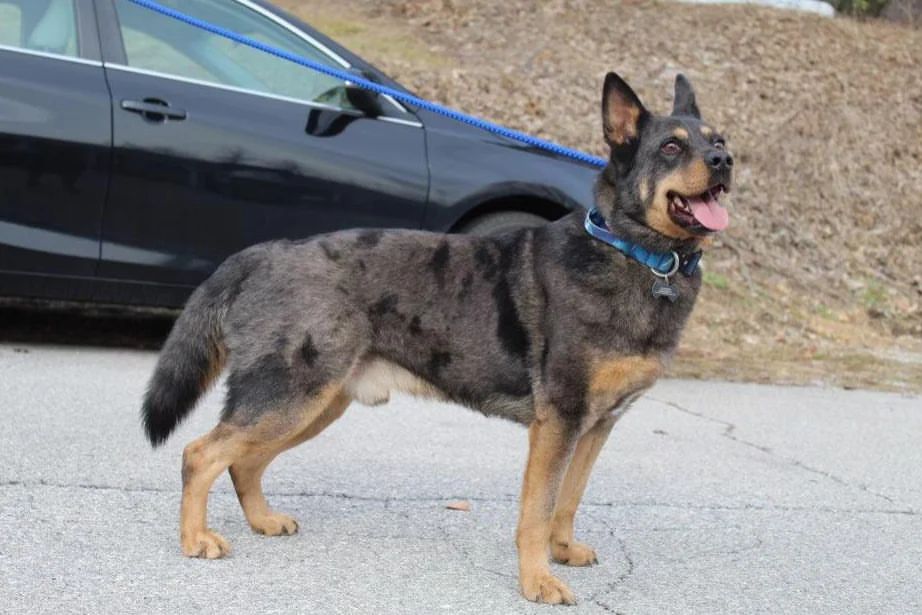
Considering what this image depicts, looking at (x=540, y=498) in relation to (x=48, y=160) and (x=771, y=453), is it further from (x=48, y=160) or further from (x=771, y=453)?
(x=48, y=160)

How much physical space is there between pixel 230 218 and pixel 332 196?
59 cm

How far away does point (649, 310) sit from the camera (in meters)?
4.45

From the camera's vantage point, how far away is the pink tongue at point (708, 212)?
4.43 m

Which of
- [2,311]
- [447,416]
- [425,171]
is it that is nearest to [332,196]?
[425,171]

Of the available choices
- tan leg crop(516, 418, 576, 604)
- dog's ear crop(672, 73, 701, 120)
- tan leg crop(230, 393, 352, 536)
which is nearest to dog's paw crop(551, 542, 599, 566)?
tan leg crop(516, 418, 576, 604)

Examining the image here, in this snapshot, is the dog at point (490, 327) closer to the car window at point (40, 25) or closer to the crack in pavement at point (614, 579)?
the crack in pavement at point (614, 579)

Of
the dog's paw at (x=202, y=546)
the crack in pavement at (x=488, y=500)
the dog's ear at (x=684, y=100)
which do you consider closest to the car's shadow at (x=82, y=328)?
the crack in pavement at (x=488, y=500)

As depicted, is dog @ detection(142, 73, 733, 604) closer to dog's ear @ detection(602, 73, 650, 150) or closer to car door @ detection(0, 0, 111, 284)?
dog's ear @ detection(602, 73, 650, 150)

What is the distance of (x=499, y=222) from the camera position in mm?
7812

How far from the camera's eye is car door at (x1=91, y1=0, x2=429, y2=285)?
730 cm

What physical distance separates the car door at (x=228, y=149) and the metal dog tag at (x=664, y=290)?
333 centimetres

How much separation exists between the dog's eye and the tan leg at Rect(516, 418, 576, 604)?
996mm

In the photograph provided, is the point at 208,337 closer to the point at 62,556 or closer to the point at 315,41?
the point at 62,556

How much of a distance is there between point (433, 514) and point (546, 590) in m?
1.03
